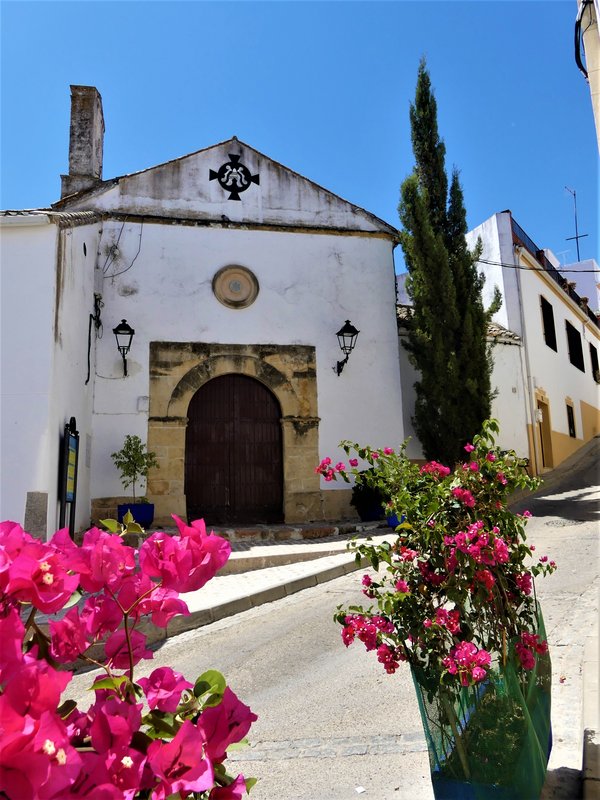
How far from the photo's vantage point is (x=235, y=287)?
12.1 meters

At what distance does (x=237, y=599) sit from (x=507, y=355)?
36.0 feet

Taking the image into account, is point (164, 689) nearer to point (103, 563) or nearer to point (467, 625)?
point (103, 563)

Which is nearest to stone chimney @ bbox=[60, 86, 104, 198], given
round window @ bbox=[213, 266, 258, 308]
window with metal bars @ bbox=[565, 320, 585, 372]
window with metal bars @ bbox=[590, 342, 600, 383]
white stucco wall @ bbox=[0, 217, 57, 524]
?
round window @ bbox=[213, 266, 258, 308]

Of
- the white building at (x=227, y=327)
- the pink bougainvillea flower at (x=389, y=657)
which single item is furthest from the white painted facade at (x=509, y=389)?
the pink bougainvillea flower at (x=389, y=657)

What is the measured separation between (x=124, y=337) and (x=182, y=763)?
10724mm

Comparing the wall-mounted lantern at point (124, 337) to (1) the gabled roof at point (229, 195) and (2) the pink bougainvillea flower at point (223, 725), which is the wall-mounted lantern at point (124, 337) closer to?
(1) the gabled roof at point (229, 195)

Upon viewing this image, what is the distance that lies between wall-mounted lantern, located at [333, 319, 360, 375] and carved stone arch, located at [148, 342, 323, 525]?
51 cm

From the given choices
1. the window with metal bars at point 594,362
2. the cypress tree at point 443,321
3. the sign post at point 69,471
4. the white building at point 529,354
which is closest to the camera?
the sign post at point 69,471

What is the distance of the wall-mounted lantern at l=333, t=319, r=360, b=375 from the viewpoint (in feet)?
39.1

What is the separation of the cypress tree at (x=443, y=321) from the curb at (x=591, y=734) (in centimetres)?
897

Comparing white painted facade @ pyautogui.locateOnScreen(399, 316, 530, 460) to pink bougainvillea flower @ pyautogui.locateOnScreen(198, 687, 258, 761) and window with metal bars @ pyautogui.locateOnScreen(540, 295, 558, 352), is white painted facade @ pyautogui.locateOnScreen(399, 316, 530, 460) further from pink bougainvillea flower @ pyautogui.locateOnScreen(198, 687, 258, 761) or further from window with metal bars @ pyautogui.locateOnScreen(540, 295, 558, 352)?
pink bougainvillea flower @ pyautogui.locateOnScreen(198, 687, 258, 761)

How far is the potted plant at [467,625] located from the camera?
2.34 meters

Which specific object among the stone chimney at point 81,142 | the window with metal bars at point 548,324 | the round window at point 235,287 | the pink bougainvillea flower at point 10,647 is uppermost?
the stone chimney at point 81,142

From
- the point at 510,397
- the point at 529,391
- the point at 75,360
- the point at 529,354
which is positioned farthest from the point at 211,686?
the point at 529,354
